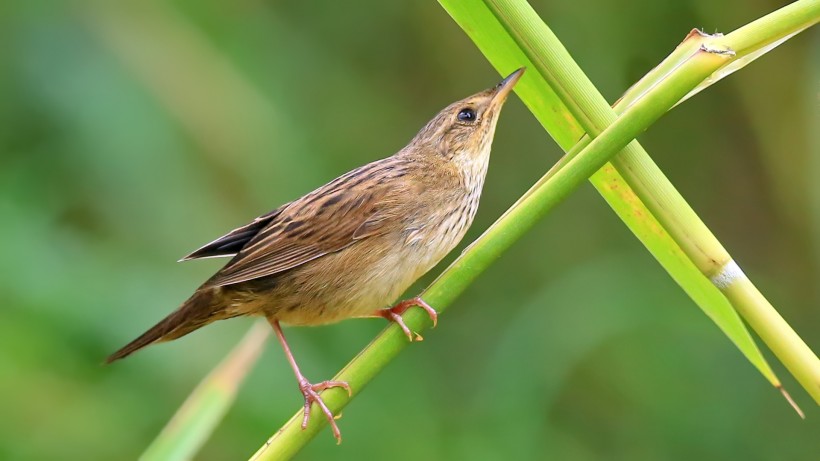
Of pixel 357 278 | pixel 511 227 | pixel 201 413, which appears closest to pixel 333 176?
pixel 357 278

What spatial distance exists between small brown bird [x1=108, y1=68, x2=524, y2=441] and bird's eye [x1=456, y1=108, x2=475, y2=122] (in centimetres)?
7

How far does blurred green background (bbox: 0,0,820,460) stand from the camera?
3570mm

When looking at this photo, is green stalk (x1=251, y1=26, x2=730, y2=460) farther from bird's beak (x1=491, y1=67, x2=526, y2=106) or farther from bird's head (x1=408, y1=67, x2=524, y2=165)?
bird's head (x1=408, y1=67, x2=524, y2=165)

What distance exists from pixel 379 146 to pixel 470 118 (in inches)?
60.3

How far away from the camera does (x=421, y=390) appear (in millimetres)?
3822

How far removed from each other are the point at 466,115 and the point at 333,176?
49.2 inches

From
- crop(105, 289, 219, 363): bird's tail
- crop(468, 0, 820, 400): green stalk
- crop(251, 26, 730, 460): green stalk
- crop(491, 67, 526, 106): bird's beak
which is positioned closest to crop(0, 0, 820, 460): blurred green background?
crop(105, 289, 219, 363): bird's tail

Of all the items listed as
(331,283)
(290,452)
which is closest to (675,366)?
(331,283)

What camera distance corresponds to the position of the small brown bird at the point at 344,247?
273 centimetres

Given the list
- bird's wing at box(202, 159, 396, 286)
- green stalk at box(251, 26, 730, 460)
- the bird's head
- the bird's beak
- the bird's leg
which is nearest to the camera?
green stalk at box(251, 26, 730, 460)

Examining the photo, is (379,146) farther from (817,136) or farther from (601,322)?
(817,136)

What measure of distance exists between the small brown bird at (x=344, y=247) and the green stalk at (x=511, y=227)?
2.28 feet

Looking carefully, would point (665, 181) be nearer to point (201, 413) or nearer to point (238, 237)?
point (201, 413)

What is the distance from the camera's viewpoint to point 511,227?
1716mm
